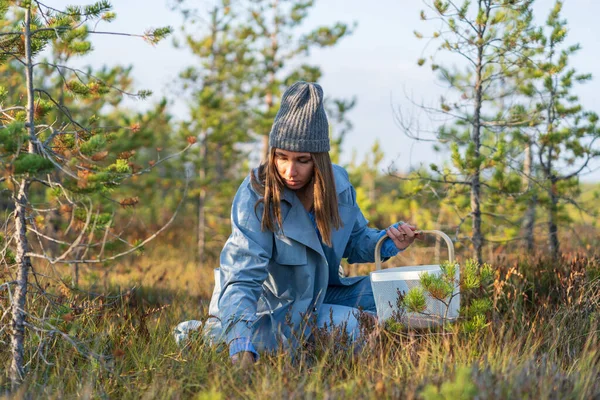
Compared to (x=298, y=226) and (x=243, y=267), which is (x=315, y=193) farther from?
(x=243, y=267)

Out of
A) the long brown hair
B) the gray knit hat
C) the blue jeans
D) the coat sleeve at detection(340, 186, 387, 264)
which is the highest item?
the gray knit hat

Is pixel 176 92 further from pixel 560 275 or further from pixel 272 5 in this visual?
pixel 560 275

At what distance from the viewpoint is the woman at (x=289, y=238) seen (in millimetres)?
2936

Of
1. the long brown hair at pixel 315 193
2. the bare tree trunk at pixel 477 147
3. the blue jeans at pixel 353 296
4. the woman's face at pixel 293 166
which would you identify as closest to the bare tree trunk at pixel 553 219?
the bare tree trunk at pixel 477 147

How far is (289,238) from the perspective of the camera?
3186 mm

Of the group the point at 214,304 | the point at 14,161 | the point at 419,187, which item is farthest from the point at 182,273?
the point at 14,161

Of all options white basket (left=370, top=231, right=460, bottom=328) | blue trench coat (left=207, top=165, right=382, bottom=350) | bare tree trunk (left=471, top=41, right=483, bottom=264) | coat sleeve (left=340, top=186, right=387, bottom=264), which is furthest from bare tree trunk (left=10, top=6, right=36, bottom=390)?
bare tree trunk (left=471, top=41, right=483, bottom=264)

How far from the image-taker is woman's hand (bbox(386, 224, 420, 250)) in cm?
314

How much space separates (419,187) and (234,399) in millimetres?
2754

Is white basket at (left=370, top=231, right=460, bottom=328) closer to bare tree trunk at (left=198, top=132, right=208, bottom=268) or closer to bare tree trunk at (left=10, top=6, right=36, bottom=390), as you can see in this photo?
bare tree trunk at (left=10, top=6, right=36, bottom=390)

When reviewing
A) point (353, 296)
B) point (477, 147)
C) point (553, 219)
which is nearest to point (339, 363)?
point (353, 296)

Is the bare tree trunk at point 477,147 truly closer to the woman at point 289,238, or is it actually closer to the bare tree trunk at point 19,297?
the woman at point 289,238

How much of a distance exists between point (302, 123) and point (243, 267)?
74 centimetres

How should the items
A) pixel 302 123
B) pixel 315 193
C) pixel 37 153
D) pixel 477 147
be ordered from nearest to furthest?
1. pixel 37 153
2. pixel 302 123
3. pixel 315 193
4. pixel 477 147
